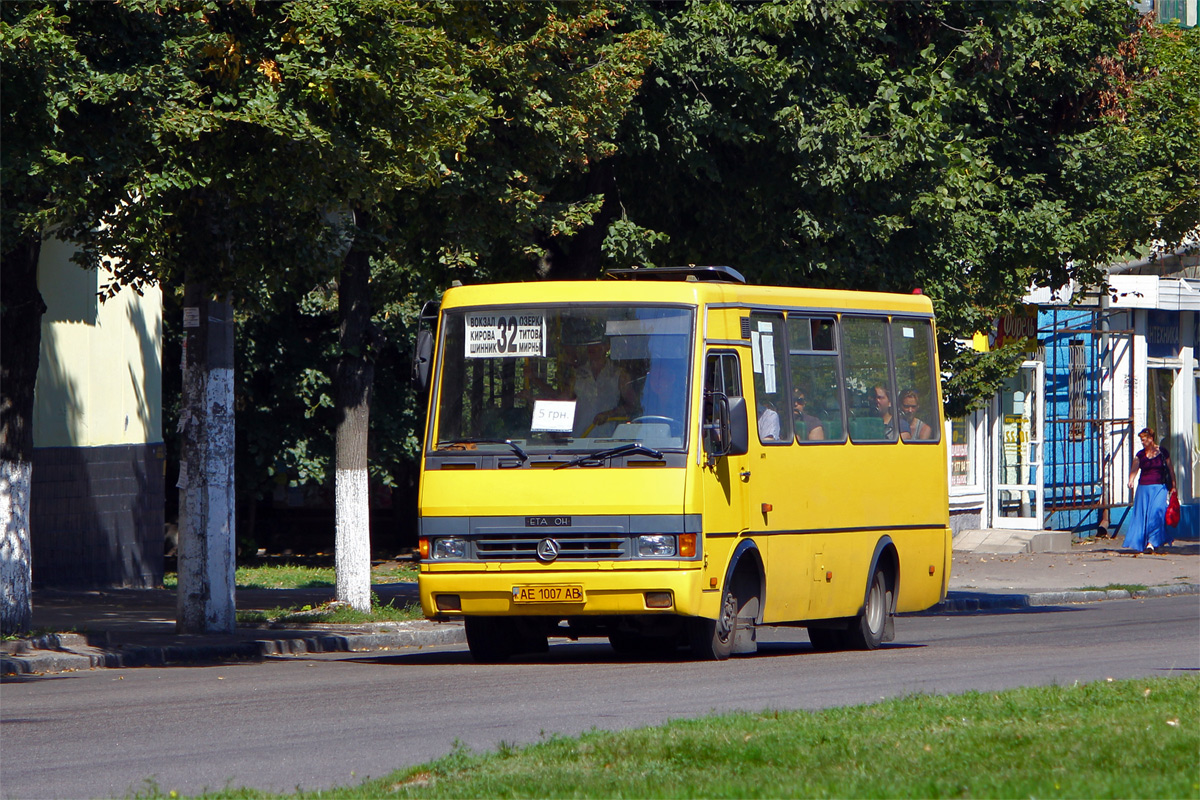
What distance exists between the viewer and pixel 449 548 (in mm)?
Answer: 13000

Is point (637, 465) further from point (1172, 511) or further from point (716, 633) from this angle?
point (1172, 511)

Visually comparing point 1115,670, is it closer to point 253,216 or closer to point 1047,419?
point 253,216

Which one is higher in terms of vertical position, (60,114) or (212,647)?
(60,114)

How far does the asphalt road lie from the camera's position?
27.2 feet

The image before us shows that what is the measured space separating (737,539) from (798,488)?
3.62ft

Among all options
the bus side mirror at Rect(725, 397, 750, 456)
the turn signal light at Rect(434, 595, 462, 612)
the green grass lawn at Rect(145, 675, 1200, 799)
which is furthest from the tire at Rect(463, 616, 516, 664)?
the green grass lawn at Rect(145, 675, 1200, 799)

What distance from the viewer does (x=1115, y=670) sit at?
40.3ft

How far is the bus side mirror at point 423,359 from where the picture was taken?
43.8ft

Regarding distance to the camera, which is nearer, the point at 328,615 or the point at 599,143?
the point at 599,143

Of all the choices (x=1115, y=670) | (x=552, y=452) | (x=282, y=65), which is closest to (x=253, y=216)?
(x=282, y=65)

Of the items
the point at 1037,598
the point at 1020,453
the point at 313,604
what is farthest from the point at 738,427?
the point at 1020,453

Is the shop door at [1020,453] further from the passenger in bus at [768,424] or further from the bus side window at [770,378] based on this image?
the passenger in bus at [768,424]

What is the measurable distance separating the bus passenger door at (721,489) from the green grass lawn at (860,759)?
3.88 meters

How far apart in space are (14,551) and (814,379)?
6637mm
